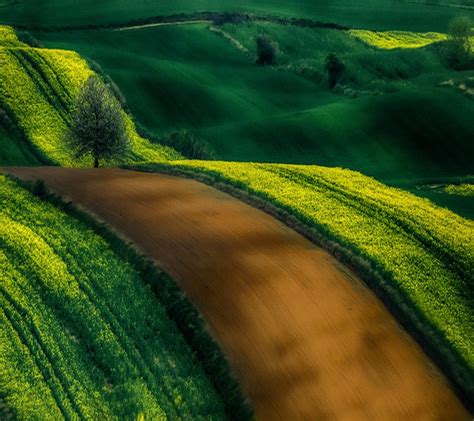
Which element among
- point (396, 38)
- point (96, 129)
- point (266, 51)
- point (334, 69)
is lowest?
point (396, 38)

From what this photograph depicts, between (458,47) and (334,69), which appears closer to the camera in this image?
(334,69)

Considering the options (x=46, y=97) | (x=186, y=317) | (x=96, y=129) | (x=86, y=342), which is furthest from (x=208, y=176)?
(x=46, y=97)

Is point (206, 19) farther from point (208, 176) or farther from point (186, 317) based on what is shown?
point (186, 317)

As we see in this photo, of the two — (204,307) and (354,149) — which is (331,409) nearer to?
(204,307)

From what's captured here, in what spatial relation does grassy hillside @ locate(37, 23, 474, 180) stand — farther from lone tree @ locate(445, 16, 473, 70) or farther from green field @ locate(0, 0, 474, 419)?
lone tree @ locate(445, 16, 473, 70)

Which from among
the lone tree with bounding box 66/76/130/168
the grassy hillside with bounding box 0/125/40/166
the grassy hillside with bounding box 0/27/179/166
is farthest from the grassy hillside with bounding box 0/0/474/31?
the lone tree with bounding box 66/76/130/168

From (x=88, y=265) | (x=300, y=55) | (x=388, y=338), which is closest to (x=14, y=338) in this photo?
(x=88, y=265)
